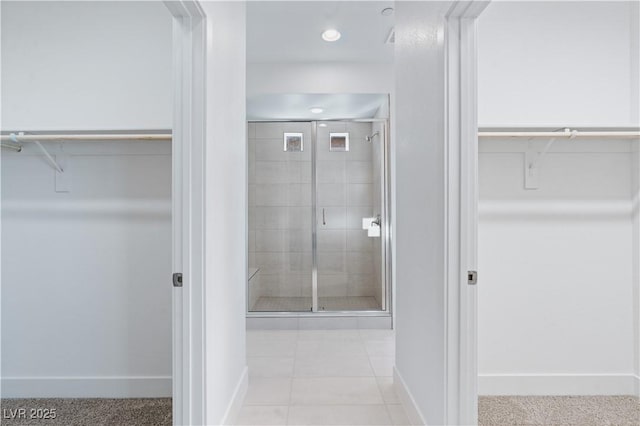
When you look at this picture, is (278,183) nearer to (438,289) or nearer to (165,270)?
(165,270)

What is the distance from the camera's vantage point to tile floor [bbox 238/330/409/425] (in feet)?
6.39

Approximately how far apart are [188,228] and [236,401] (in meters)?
1.07

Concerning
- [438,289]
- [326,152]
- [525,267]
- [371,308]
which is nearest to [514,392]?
[525,267]

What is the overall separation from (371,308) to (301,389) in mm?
1506

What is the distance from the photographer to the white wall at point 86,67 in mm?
2105

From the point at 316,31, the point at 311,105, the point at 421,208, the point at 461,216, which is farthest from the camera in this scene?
the point at 311,105

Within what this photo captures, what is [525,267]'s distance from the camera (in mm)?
2184

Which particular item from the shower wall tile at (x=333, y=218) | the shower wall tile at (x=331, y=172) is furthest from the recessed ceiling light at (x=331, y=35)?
the shower wall tile at (x=333, y=218)

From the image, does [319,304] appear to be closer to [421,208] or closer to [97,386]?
[97,386]

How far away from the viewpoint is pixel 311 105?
3.99 metres

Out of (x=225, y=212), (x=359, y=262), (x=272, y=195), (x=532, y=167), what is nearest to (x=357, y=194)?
(x=359, y=262)

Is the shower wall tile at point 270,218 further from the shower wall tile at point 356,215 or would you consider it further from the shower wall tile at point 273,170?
the shower wall tile at point 356,215

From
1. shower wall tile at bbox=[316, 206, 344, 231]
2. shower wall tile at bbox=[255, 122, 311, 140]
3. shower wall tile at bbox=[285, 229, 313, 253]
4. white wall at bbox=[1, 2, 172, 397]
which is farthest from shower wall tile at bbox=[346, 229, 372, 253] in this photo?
white wall at bbox=[1, 2, 172, 397]

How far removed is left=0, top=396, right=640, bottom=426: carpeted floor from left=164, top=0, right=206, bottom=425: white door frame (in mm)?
648
